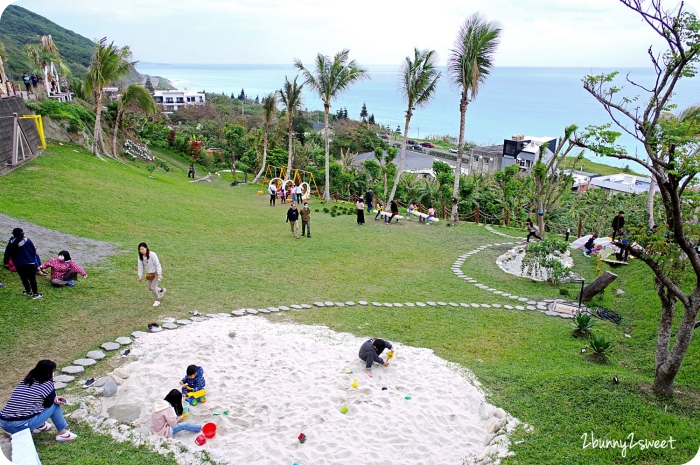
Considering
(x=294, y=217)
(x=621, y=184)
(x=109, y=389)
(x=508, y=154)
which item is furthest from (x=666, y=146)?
(x=508, y=154)

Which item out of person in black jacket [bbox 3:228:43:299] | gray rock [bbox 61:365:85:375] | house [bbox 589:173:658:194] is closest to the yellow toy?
gray rock [bbox 61:365:85:375]

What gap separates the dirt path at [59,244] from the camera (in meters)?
12.5

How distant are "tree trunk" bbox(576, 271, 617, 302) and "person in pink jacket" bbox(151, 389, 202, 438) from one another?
10229mm

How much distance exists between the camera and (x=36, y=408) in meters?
5.86

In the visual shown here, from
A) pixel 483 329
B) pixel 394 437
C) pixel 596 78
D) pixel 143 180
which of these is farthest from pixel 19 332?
pixel 143 180

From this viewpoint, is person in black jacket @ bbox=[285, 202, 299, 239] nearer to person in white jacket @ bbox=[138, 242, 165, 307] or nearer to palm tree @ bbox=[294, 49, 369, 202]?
person in white jacket @ bbox=[138, 242, 165, 307]

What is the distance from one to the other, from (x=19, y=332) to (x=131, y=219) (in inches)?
369

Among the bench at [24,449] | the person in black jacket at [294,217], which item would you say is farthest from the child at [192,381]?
the person in black jacket at [294,217]

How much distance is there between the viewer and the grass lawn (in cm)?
646

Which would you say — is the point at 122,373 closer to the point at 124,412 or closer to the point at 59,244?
the point at 124,412

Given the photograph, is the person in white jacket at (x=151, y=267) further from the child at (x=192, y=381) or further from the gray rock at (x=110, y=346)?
the child at (x=192, y=381)

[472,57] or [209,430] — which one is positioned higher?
[472,57]

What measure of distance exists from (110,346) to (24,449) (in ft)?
10.2

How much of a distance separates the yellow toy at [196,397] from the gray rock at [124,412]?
0.69 meters
